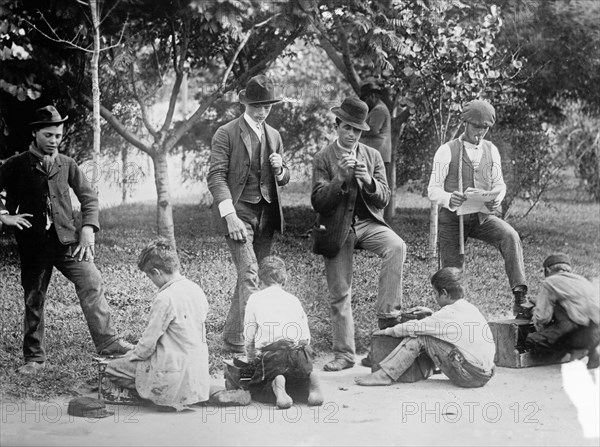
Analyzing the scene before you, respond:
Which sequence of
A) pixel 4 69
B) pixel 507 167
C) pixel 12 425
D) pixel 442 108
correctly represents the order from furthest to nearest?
pixel 507 167 → pixel 442 108 → pixel 4 69 → pixel 12 425

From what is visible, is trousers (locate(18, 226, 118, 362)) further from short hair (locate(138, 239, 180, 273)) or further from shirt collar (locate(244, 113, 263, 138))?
shirt collar (locate(244, 113, 263, 138))

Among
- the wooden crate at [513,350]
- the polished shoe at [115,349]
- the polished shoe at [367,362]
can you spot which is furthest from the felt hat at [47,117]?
the wooden crate at [513,350]

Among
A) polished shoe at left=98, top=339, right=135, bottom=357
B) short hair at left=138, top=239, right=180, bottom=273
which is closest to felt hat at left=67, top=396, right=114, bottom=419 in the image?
short hair at left=138, top=239, right=180, bottom=273

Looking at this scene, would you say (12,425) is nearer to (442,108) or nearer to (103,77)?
(103,77)

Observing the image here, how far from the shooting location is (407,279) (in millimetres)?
9633

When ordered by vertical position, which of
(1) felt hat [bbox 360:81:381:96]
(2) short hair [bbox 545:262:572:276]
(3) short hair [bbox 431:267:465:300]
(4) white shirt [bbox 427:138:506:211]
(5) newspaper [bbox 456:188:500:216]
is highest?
(1) felt hat [bbox 360:81:381:96]

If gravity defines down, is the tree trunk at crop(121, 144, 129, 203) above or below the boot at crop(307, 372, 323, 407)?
above

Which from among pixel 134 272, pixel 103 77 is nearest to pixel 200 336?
pixel 134 272

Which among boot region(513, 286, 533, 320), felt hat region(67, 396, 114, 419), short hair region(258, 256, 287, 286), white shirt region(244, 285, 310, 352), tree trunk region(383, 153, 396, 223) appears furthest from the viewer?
tree trunk region(383, 153, 396, 223)

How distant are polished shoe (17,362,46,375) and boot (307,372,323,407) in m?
1.99

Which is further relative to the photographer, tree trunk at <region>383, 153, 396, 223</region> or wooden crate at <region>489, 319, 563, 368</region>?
tree trunk at <region>383, 153, 396, 223</region>

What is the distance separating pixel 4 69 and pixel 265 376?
4808 mm

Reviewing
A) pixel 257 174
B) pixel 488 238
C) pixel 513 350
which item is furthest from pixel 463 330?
pixel 257 174

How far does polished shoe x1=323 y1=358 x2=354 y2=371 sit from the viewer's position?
21.7ft
